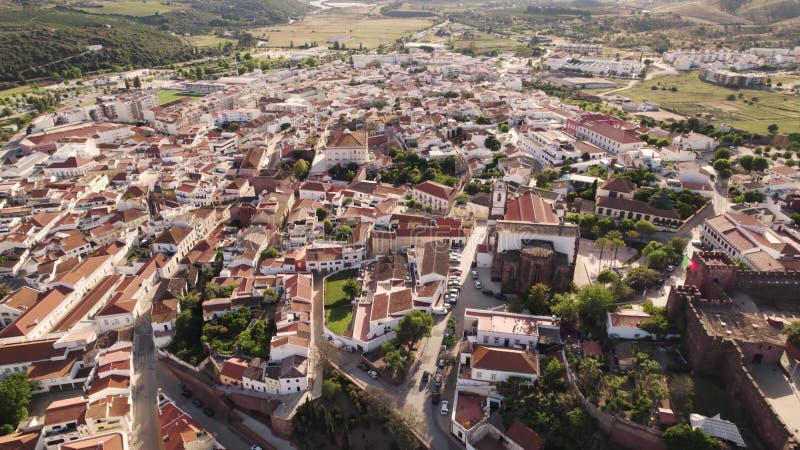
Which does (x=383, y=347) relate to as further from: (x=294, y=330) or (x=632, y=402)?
(x=632, y=402)

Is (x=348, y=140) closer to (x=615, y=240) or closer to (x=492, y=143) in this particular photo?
(x=492, y=143)

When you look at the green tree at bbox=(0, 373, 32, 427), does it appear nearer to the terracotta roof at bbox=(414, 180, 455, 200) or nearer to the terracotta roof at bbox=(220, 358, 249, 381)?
the terracotta roof at bbox=(220, 358, 249, 381)

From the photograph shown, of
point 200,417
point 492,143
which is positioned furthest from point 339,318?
point 492,143

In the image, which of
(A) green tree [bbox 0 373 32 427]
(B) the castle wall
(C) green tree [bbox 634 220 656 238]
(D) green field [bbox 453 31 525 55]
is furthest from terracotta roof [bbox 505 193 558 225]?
(D) green field [bbox 453 31 525 55]

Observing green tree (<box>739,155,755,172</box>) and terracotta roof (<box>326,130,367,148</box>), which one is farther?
terracotta roof (<box>326,130,367,148</box>)

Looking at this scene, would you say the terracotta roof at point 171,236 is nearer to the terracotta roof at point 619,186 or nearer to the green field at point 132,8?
the terracotta roof at point 619,186

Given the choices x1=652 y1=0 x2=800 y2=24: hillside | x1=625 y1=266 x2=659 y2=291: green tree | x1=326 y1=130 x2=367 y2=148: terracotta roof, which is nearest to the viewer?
x1=625 y1=266 x2=659 y2=291: green tree
